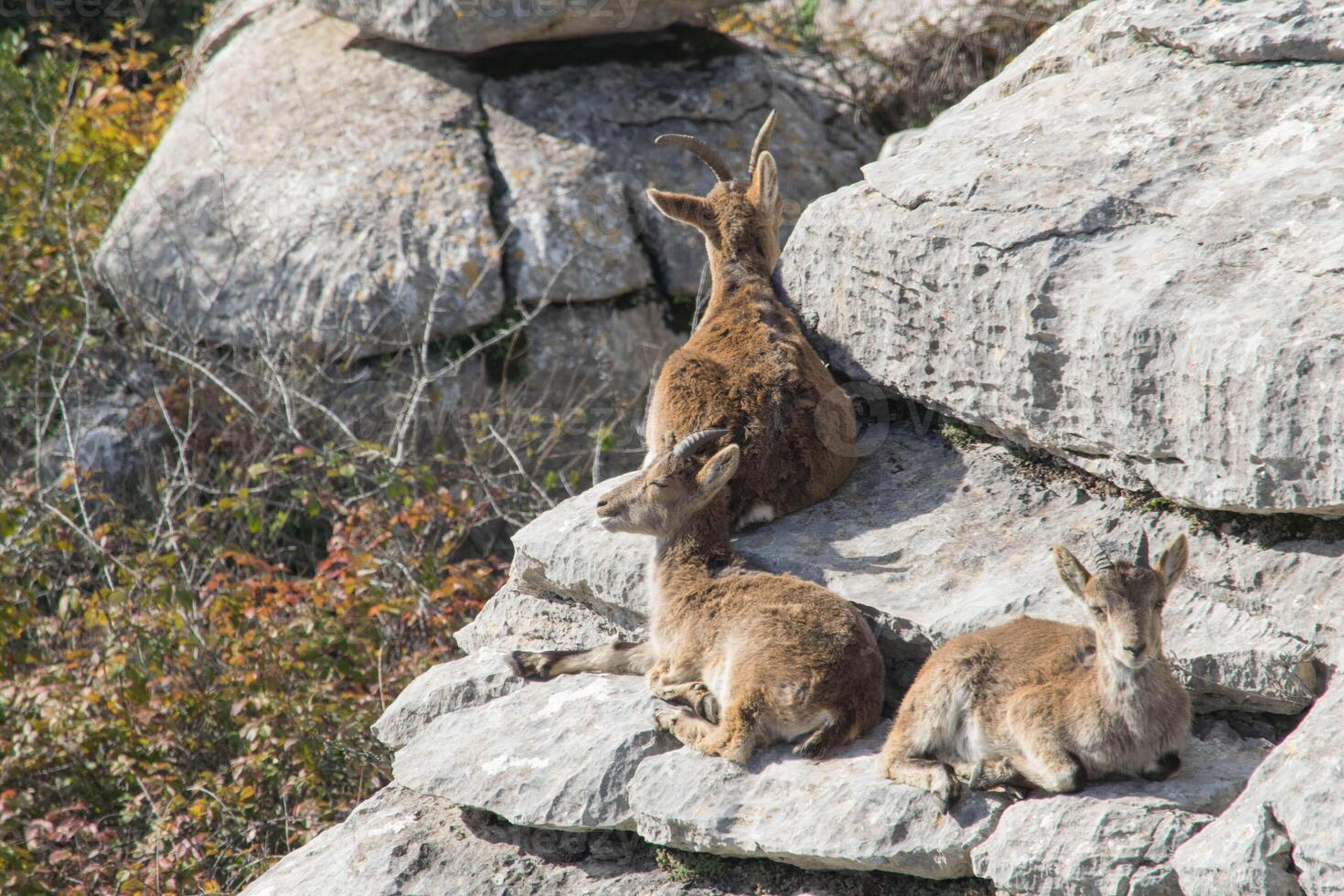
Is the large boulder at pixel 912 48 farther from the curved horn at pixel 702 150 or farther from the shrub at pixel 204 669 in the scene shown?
the shrub at pixel 204 669

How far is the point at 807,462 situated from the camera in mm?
6227

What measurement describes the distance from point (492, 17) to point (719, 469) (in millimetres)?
5858

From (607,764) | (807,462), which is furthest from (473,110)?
(607,764)

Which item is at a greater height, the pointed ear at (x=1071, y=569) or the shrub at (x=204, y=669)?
the pointed ear at (x=1071, y=569)

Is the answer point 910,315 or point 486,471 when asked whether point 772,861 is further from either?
point 486,471

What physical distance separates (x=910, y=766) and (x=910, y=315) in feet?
7.14

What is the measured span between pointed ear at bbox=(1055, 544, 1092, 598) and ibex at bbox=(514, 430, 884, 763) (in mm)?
966

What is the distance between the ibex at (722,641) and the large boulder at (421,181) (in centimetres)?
415

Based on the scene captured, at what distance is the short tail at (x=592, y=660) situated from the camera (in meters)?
5.86

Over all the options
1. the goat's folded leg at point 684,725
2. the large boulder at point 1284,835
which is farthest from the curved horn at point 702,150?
the large boulder at point 1284,835

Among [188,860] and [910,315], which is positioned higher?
[910,315]

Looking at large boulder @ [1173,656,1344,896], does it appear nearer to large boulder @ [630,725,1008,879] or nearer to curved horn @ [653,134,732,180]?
large boulder @ [630,725,1008,879]
